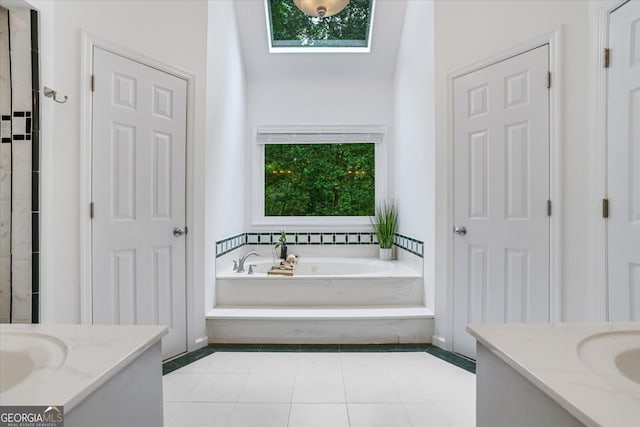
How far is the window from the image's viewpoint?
12.7 ft

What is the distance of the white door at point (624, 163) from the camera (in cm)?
160

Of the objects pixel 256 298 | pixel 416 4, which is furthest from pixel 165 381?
pixel 416 4

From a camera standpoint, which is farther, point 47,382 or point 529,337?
point 529,337

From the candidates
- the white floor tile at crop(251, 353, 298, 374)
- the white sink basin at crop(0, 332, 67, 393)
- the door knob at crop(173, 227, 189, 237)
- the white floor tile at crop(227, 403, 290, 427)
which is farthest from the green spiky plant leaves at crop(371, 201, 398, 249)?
the white sink basin at crop(0, 332, 67, 393)

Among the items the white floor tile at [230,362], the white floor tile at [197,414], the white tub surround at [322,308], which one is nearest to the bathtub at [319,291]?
the white tub surround at [322,308]

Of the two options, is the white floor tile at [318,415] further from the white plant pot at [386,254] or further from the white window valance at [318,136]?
the white window valance at [318,136]

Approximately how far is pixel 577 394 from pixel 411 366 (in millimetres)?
1893

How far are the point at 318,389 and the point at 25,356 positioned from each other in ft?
5.17

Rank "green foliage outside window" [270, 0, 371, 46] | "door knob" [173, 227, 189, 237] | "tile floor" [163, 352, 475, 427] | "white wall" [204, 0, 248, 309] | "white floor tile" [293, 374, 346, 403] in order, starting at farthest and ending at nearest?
"green foliage outside window" [270, 0, 371, 46] → "white wall" [204, 0, 248, 309] → "door knob" [173, 227, 189, 237] → "white floor tile" [293, 374, 346, 403] → "tile floor" [163, 352, 475, 427]

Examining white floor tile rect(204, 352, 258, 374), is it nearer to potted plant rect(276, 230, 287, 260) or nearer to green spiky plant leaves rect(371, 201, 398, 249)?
potted plant rect(276, 230, 287, 260)

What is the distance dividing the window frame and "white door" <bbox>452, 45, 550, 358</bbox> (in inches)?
55.6

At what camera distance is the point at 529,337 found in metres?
0.75

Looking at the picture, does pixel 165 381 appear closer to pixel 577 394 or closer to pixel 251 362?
pixel 251 362

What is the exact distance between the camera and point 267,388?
1984 mm
